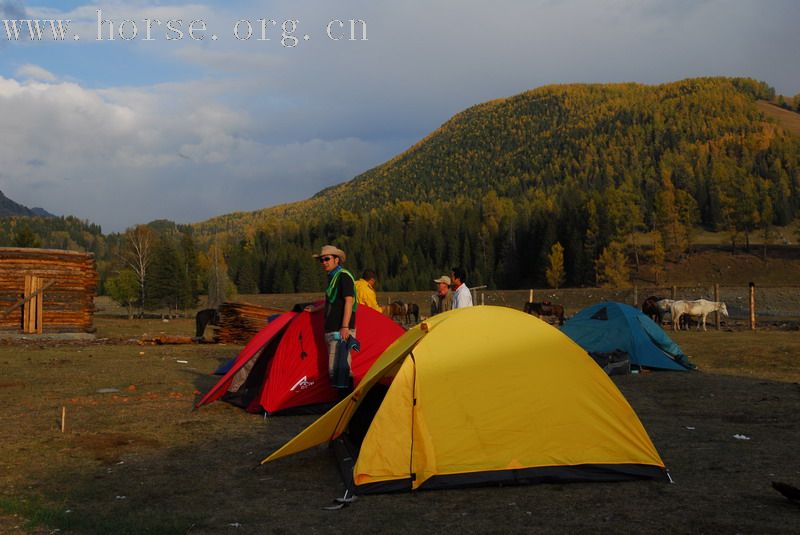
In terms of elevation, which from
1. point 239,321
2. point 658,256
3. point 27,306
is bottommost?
point 239,321

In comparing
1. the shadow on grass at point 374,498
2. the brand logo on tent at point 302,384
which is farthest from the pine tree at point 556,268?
the shadow on grass at point 374,498

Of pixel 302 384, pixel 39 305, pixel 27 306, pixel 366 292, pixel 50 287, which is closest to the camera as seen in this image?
pixel 302 384

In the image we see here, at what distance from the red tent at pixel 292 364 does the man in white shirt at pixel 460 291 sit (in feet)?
4.13

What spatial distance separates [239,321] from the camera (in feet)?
77.0

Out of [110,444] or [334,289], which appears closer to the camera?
[110,444]

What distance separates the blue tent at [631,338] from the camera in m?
14.8

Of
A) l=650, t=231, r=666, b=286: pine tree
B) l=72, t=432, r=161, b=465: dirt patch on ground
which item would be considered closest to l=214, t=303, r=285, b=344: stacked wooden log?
l=72, t=432, r=161, b=465: dirt patch on ground

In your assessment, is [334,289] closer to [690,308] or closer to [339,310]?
[339,310]

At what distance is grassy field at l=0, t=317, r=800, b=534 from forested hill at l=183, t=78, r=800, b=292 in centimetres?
7441

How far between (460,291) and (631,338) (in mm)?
6110

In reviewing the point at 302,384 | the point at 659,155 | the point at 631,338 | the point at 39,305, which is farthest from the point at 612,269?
the point at 659,155

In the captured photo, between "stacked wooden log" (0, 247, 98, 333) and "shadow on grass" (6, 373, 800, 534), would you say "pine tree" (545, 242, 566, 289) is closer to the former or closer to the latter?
"stacked wooden log" (0, 247, 98, 333)

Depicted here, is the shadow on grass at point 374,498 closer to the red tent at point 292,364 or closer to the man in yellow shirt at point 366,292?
the red tent at point 292,364

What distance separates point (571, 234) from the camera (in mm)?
95188
